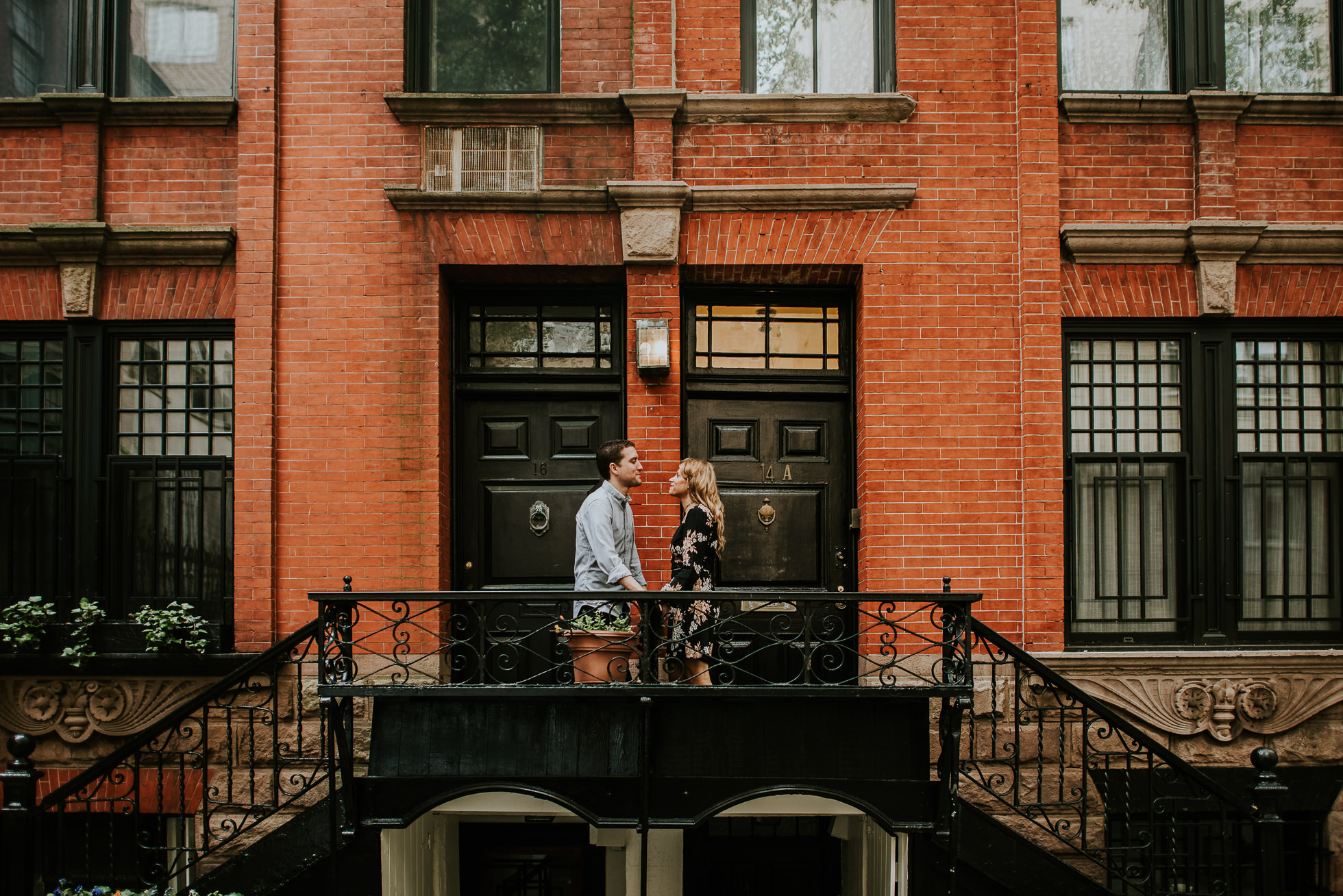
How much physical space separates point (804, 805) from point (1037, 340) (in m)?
3.52

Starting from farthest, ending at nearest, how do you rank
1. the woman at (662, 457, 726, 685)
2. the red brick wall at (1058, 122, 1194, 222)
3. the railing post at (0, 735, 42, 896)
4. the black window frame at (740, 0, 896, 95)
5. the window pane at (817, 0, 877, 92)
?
the window pane at (817, 0, 877, 92) → the black window frame at (740, 0, 896, 95) → the red brick wall at (1058, 122, 1194, 222) → the woman at (662, 457, 726, 685) → the railing post at (0, 735, 42, 896)

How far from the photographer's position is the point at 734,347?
6633mm

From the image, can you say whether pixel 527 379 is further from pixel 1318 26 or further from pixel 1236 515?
pixel 1318 26

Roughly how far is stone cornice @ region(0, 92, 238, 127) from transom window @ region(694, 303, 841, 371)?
3.69 metres

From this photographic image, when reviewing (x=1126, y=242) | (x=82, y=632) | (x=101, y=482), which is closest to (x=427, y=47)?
(x=101, y=482)

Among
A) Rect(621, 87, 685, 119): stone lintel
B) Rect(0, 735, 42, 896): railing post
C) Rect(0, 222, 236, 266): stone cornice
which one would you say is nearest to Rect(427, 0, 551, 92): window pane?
Rect(621, 87, 685, 119): stone lintel

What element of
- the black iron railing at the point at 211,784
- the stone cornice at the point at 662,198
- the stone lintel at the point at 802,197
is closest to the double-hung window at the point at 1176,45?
the stone lintel at the point at 802,197

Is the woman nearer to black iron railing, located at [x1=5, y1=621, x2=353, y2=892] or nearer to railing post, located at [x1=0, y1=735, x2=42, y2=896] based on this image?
black iron railing, located at [x1=5, y1=621, x2=353, y2=892]

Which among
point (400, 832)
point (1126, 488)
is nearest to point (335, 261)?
point (400, 832)

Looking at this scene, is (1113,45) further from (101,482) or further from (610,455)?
(101,482)

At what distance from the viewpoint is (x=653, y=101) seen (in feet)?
20.4

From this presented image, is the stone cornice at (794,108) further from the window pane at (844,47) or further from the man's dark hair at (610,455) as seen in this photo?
the man's dark hair at (610,455)

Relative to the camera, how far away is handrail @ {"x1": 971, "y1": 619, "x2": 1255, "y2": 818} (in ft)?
16.4

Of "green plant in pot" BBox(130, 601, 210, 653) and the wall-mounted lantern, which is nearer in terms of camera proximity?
"green plant in pot" BBox(130, 601, 210, 653)
